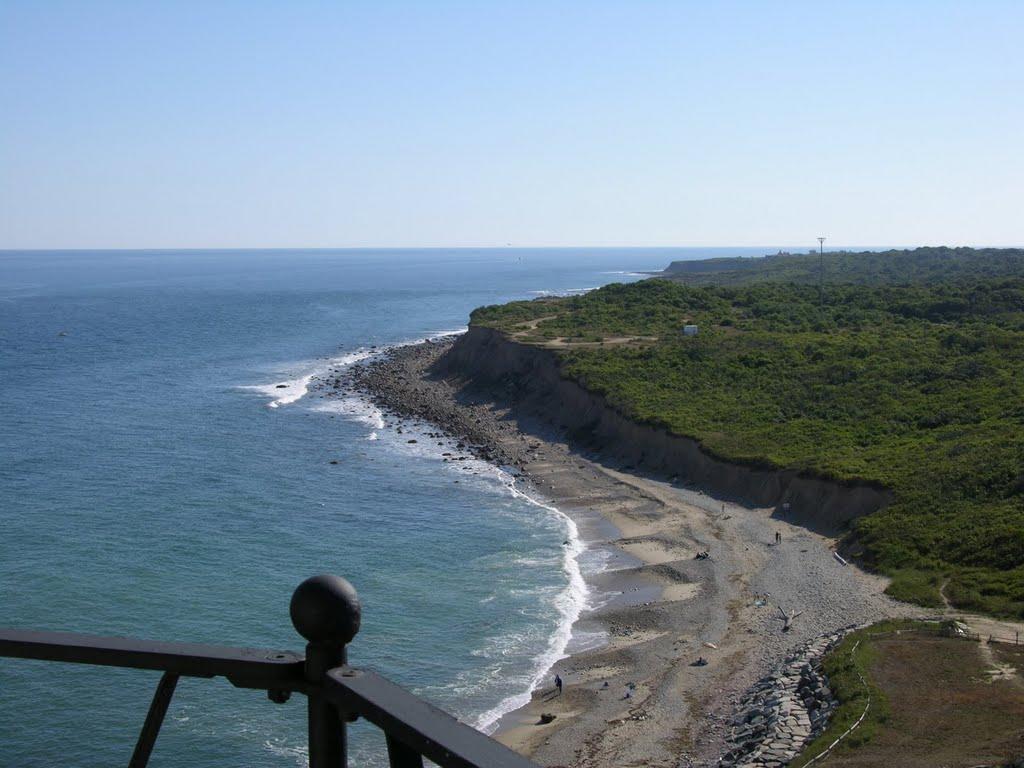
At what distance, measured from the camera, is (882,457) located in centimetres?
4497

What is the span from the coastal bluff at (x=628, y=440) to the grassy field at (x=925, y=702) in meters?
15.0

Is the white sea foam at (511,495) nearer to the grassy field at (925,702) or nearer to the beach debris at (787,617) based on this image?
the beach debris at (787,617)

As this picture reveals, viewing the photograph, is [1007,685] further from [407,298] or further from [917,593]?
[407,298]

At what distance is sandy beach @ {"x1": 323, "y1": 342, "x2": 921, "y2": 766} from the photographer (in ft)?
79.2

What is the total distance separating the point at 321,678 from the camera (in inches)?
100

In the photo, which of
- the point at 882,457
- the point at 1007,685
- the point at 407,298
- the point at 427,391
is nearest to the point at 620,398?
the point at 882,457

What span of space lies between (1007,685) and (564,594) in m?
15.0

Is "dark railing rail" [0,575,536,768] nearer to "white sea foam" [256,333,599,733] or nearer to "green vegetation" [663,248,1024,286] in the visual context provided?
"white sea foam" [256,333,599,733]

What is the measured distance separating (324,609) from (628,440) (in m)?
53.3

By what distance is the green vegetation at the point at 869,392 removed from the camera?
3516 cm

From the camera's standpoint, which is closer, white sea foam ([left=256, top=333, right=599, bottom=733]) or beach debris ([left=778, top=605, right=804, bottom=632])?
white sea foam ([left=256, top=333, right=599, bottom=733])

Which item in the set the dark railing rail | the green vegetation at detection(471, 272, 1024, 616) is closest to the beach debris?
the green vegetation at detection(471, 272, 1024, 616)

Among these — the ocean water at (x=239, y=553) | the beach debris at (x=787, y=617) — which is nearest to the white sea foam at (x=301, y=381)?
the ocean water at (x=239, y=553)

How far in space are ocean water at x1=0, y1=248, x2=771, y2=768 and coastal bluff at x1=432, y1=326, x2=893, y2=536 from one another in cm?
787
